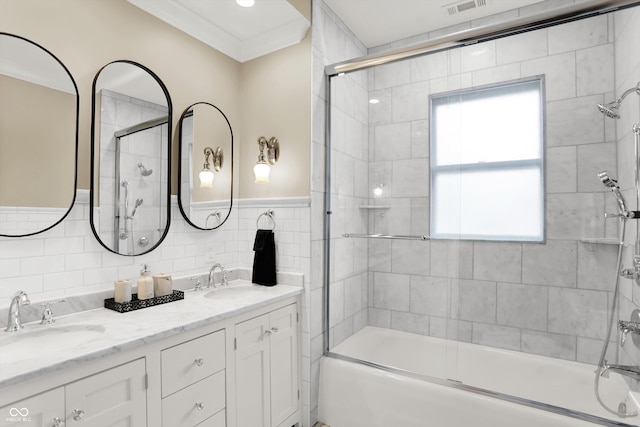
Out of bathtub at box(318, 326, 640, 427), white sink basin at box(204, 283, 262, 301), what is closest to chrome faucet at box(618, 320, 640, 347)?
bathtub at box(318, 326, 640, 427)

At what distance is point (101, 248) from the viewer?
182 centimetres

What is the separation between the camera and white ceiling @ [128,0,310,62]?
212 cm

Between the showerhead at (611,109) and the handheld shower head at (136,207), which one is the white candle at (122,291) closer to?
the handheld shower head at (136,207)

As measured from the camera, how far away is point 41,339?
142 centimetres

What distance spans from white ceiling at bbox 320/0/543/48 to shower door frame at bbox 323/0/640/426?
51 centimetres

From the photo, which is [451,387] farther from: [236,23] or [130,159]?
[236,23]

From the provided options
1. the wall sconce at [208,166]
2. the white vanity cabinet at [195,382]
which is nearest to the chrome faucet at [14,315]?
the white vanity cabinet at [195,382]

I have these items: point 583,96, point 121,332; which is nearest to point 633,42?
point 583,96

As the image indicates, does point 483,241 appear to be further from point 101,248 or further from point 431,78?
point 101,248

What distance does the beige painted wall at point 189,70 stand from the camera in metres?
1.66

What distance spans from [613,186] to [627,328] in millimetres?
702

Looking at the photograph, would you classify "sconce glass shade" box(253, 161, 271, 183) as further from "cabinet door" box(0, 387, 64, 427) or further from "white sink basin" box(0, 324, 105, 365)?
"cabinet door" box(0, 387, 64, 427)

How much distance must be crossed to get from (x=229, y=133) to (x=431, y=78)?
1452 mm

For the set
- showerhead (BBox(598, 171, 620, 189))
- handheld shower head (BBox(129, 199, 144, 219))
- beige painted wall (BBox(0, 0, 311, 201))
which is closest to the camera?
beige painted wall (BBox(0, 0, 311, 201))
